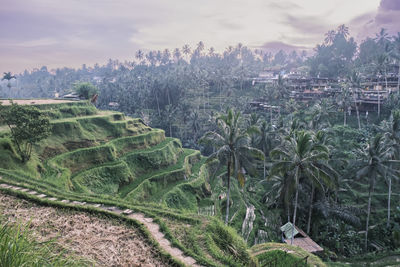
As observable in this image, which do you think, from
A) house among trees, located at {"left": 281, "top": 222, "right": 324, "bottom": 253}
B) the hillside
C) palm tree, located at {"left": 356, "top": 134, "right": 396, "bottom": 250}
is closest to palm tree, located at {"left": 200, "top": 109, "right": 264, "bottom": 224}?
the hillside

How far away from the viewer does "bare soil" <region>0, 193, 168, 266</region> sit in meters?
8.41

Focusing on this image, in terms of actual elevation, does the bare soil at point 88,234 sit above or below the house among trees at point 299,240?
above

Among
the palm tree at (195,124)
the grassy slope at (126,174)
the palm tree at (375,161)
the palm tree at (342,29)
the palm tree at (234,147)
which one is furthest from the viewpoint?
the palm tree at (342,29)

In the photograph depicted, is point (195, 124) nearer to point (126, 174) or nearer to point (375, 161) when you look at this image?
point (126, 174)

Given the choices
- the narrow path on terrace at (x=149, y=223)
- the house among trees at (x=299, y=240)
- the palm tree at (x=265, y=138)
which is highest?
the narrow path on terrace at (x=149, y=223)

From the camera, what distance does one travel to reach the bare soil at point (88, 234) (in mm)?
8414

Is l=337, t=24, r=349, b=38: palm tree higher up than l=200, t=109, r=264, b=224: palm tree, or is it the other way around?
l=337, t=24, r=349, b=38: palm tree

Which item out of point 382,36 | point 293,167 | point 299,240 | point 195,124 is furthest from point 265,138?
point 382,36

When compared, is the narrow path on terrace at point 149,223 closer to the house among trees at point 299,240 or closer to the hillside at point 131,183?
the hillside at point 131,183

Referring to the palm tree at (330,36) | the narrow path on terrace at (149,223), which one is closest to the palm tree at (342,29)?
the palm tree at (330,36)

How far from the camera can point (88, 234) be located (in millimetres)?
9648

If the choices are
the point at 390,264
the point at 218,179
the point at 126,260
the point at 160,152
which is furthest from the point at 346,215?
the point at 126,260

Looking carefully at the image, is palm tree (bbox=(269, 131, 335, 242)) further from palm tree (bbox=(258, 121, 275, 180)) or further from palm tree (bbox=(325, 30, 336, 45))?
palm tree (bbox=(325, 30, 336, 45))

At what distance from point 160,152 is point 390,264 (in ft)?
93.3
